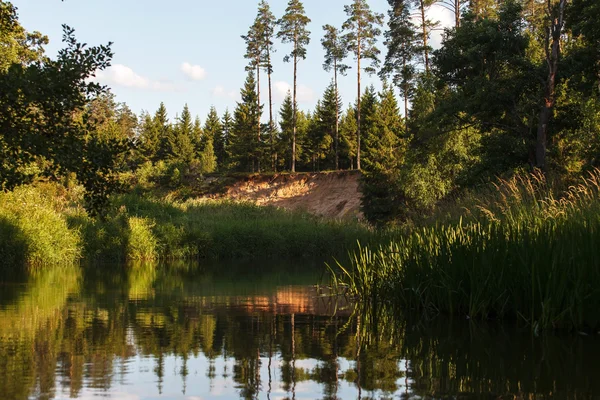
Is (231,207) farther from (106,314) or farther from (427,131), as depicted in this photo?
(106,314)

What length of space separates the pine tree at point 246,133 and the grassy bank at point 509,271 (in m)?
54.7

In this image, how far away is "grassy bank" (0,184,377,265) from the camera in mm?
23281

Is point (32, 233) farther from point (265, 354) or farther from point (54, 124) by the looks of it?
point (265, 354)

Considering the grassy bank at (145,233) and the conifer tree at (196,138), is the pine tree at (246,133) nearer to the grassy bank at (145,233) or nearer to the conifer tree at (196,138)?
the conifer tree at (196,138)

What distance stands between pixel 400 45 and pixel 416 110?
34.1 feet

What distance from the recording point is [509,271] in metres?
8.85

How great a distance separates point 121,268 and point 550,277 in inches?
669

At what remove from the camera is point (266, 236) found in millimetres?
31203

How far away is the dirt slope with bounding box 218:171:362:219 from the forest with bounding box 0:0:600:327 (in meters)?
5.05

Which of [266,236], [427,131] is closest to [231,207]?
[266,236]

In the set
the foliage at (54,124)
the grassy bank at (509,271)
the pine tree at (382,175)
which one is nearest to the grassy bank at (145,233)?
the pine tree at (382,175)

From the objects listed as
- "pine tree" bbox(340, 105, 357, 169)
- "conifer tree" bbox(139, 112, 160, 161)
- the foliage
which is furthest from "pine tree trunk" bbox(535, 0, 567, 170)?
"conifer tree" bbox(139, 112, 160, 161)

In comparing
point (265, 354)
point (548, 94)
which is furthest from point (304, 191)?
point (265, 354)

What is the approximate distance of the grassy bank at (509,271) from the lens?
8.26 meters
